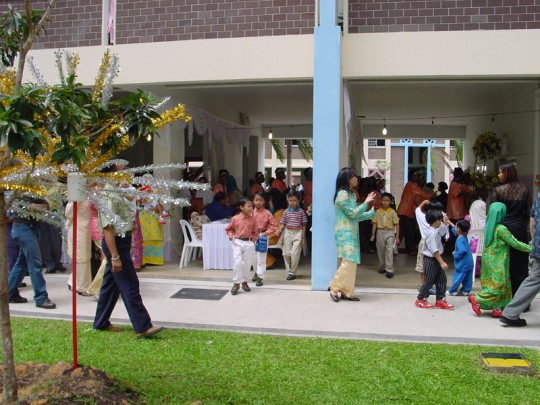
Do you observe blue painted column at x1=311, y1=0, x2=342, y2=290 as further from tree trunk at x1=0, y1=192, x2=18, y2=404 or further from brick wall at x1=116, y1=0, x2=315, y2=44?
tree trunk at x1=0, y1=192, x2=18, y2=404

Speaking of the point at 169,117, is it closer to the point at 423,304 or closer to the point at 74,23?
the point at 423,304

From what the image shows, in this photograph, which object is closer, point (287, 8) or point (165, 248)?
point (287, 8)

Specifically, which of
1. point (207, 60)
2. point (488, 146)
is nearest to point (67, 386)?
point (207, 60)

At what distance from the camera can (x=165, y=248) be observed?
1025 cm

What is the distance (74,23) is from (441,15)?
5.95m

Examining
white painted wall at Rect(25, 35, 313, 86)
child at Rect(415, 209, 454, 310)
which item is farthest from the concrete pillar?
white painted wall at Rect(25, 35, 313, 86)

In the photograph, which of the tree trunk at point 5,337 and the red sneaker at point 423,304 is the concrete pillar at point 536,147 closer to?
the red sneaker at point 423,304

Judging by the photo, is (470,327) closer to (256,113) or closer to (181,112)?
(181,112)

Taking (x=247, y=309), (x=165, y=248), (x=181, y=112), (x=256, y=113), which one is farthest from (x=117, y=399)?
(x=256, y=113)

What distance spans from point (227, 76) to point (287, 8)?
1389 millimetres

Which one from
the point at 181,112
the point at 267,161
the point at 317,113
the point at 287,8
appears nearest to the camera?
the point at 181,112

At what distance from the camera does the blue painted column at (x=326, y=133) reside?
788 centimetres

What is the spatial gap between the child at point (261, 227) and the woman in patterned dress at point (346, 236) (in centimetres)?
126

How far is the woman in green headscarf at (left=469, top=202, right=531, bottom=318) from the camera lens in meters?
6.36
